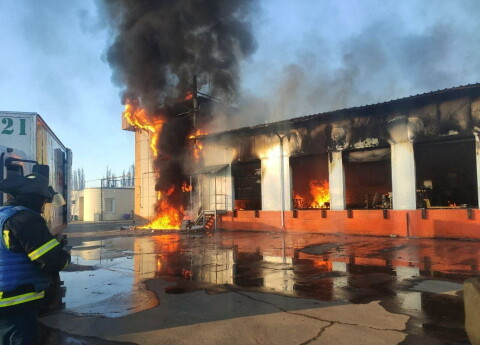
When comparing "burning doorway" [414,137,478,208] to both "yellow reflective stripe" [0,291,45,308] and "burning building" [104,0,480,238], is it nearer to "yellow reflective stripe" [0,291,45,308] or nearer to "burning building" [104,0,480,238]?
"burning building" [104,0,480,238]

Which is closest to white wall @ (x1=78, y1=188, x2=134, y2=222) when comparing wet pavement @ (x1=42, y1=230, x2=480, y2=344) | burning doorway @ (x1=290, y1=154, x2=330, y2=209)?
burning doorway @ (x1=290, y1=154, x2=330, y2=209)

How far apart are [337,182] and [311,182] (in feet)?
15.5

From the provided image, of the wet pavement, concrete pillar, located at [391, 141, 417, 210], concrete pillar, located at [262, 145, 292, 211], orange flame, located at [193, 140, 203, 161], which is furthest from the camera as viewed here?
orange flame, located at [193, 140, 203, 161]

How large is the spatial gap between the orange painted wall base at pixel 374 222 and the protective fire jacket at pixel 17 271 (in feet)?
42.6

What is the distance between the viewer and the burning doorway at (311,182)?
18547 millimetres

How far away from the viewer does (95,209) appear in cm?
3612

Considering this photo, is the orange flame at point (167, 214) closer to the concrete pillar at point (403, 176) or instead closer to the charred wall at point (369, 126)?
the charred wall at point (369, 126)

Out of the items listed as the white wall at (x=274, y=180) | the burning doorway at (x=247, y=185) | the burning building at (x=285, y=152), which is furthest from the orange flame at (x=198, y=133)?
A: the white wall at (x=274, y=180)

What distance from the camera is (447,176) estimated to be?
17859mm

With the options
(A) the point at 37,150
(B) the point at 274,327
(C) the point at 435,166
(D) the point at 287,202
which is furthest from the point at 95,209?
(B) the point at 274,327

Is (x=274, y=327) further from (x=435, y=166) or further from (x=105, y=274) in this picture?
(x=435, y=166)

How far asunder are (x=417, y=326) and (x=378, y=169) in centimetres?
1676

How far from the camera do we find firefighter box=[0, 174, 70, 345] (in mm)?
2404

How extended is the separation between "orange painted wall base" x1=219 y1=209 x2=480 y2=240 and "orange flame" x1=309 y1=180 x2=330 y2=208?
2609 mm
